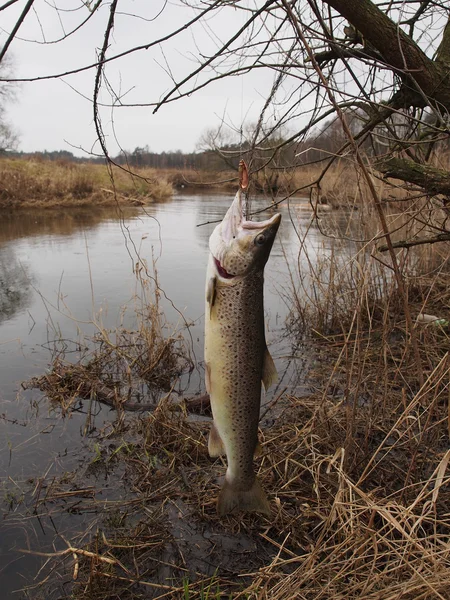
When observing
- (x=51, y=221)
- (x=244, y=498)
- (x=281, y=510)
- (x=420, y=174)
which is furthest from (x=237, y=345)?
(x=51, y=221)

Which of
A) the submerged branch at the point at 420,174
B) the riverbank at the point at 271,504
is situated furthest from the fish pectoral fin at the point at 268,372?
the submerged branch at the point at 420,174

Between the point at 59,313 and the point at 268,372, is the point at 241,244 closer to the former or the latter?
the point at 268,372

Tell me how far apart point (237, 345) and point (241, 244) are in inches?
20.0

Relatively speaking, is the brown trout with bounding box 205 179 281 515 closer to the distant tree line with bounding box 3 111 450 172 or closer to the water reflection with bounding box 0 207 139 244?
the distant tree line with bounding box 3 111 450 172

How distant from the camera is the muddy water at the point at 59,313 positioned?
11.3 ft

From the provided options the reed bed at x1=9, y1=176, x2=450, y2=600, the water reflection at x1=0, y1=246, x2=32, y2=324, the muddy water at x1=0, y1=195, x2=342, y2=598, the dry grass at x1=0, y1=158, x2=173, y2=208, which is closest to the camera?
the reed bed at x1=9, y1=176, x2=450, y2=600

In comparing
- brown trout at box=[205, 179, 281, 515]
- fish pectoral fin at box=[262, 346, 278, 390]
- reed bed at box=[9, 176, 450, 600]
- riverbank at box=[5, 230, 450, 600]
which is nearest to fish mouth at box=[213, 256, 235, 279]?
brown trout at box=[205, 179, 281, 515]

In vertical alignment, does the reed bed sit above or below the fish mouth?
below

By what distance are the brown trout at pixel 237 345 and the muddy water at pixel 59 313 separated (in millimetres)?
1324

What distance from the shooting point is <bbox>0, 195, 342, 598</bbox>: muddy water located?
3.45 metres

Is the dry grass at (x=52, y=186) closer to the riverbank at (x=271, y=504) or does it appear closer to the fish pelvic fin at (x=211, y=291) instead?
the riverbank at (x=271, y=504)

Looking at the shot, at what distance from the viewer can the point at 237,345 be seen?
7.54ft

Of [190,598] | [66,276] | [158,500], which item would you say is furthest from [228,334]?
[66,276]

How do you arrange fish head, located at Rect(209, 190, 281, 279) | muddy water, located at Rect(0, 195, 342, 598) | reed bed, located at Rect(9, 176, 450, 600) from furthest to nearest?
muddy water, located at Rect(0, 195, 342, 598) → reed bed, located at Rect(9, 176, 450, 600) → fish head, located at Rect(209, 190, 281, 279)
